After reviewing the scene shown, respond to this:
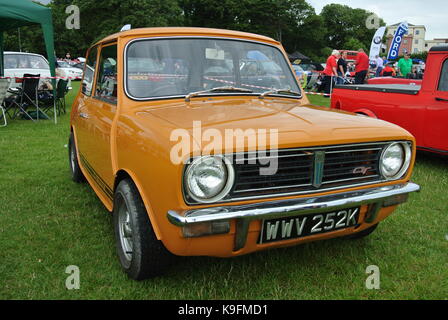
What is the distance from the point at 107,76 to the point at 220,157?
186cm

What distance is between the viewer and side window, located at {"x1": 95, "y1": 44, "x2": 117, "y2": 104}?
10.6 ft

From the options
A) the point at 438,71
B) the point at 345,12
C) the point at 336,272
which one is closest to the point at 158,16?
the point at 438,71

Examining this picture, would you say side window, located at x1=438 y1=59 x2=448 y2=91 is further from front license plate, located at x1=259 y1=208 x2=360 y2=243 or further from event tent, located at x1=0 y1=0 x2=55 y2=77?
event tent, located at x1=0 y1=0 x2=55 y2=77

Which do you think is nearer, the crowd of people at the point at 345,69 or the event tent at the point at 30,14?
the event tent at the point at 30,14

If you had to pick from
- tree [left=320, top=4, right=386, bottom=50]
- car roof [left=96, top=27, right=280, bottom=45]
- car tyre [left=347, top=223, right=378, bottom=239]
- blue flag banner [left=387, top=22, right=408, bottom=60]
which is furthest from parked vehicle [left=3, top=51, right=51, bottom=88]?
tree [left=320, top=4, right=386, bottom=50]

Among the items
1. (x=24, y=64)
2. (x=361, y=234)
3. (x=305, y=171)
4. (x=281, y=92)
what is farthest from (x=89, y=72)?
(x=24, y=64)

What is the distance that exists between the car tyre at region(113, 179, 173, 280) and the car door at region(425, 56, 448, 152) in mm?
4389

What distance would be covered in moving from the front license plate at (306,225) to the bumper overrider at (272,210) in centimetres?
7

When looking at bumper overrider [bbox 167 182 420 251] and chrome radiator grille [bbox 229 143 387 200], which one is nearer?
bumper overrider [bbox 167 182 420 251]

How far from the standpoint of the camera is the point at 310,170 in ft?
7.72

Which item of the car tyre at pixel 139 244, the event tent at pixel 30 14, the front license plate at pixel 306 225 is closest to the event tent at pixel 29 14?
the event tent at pixel 30 14

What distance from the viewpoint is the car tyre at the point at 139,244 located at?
240 cm

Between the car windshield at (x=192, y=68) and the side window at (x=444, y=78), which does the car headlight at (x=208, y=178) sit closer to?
the car windshield at (x=192, y=68)

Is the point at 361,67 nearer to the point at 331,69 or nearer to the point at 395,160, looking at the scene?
the point at 331,69
